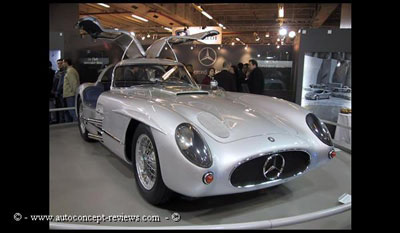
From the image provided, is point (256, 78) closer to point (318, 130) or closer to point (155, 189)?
point (318, 130)

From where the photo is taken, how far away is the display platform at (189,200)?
2367mm

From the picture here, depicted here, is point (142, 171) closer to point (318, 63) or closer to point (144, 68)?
point (144, 68)

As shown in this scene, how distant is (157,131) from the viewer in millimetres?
2336

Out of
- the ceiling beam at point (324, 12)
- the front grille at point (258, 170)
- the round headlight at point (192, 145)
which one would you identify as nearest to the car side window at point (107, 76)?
the round headlight at point (192, 145)

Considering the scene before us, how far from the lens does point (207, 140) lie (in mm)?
2307

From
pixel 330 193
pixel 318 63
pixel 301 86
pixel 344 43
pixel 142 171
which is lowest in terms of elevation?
pixel 330 193

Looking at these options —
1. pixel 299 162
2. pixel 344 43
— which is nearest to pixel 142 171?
pixel 299 162

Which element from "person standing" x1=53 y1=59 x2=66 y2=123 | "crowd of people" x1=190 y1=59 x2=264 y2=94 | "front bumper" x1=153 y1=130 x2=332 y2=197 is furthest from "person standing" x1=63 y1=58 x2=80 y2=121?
"front bumper" x1=153 y1=130 x2=332 y2=197

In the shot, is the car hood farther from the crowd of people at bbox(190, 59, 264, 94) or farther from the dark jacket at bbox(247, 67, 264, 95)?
the dark jacket at bbox(247, 67, 264, 95)

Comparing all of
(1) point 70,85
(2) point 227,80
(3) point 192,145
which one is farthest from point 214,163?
(1) point 70,85

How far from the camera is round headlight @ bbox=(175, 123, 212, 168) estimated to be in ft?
6.97

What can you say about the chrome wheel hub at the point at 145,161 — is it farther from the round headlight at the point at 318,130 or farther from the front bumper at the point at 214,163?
the round headlight at the point at 318,130

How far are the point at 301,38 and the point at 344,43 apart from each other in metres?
0.93

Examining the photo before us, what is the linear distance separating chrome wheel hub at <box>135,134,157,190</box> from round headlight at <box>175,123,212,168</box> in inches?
14.1
